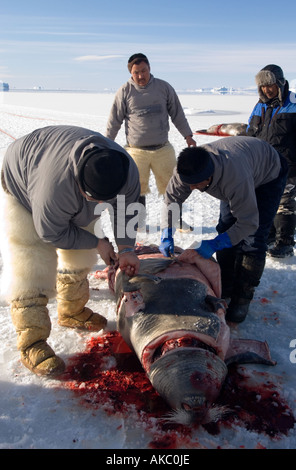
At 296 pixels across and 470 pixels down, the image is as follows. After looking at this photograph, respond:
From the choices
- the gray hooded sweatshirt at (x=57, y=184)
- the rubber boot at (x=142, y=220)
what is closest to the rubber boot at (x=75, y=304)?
the gray hooded sweatshirt at (x=57, y=184)

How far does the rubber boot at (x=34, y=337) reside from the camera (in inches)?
113

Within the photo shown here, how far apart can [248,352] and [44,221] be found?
5.86 ft

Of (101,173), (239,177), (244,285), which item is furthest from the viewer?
(244,285)

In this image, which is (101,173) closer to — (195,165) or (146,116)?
(195,165)

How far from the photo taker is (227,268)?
3.88 meters

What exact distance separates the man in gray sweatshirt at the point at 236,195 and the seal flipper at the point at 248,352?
45 cm

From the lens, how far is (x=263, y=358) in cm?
297

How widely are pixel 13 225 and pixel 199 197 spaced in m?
4.62

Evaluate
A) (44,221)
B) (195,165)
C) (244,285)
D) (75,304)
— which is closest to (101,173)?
(44,221)

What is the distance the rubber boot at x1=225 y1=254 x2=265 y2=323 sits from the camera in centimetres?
354

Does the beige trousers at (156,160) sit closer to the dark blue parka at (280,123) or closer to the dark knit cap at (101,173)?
the dark blue parka at (280,123)

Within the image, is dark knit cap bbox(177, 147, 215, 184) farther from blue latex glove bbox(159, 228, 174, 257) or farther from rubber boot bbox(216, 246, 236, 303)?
rubber boot bbox(216, 246, 236, 303)

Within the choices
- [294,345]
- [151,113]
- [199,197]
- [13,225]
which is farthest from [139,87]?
[294,345]

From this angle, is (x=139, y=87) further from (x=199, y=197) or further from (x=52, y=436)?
(x=52, y=436)
